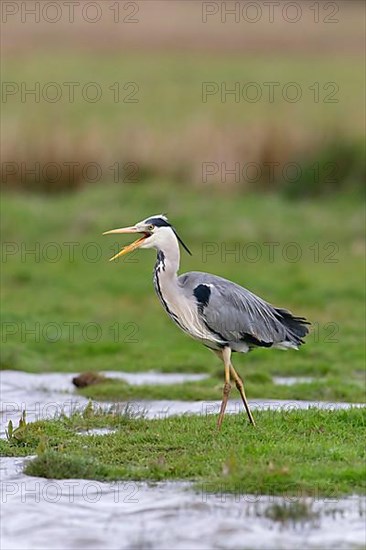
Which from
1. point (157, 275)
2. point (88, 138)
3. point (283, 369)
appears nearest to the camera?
point (157, 275)

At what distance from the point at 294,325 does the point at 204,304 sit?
38.1 inches

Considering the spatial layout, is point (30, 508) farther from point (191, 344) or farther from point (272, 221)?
point (272, 221)

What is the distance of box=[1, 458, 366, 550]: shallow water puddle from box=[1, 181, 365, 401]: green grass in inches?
154

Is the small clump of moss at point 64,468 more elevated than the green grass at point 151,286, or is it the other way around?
the green grass at point 151,286

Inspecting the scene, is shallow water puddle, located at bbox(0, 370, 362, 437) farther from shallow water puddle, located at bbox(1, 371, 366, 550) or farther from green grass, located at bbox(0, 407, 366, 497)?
shallow water puddle, located at bbox(1, 371, 366, 550)

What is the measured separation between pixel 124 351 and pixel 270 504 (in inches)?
277

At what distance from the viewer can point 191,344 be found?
14969mm

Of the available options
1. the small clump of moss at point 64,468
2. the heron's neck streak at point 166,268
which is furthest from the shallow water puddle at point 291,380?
the small clump of moss at point 64,468

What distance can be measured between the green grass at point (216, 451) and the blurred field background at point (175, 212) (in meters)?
2.39

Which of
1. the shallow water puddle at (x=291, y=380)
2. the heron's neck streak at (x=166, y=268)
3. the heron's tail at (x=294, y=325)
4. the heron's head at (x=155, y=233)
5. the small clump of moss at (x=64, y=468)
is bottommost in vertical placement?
the shallow water puddle at (x=291, y=380)

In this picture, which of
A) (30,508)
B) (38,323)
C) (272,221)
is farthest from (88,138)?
(30,508)

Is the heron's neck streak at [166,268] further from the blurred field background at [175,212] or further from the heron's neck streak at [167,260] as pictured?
the blurred field background at [175,212]

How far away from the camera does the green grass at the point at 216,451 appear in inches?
312

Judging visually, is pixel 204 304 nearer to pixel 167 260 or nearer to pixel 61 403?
pixel 167 260
